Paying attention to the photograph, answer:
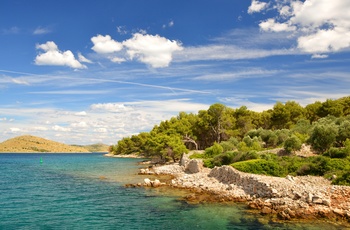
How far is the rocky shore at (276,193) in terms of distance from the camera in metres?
24.5

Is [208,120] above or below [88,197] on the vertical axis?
above

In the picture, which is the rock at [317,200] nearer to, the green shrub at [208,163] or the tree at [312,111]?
the green shrub at [208,163]

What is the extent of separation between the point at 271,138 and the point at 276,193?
33537 mm

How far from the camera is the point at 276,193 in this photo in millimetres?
28953

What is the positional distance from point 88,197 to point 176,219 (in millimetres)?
15265

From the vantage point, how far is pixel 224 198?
3188 cm

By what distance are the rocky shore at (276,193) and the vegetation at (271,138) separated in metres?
3.12

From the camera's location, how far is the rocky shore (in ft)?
80.5

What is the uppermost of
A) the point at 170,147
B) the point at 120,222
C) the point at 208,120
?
the point at 208,120

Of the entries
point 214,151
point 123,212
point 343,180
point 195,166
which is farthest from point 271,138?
point 123,212

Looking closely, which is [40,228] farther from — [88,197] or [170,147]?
[170,147]

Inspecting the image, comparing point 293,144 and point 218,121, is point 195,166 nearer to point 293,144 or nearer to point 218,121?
point 293,144

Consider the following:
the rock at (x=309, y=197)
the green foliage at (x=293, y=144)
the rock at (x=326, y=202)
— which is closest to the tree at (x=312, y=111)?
the green foliage at (x=293, y=144)

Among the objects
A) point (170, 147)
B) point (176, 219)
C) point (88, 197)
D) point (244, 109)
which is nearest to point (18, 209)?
point (88, 197)
